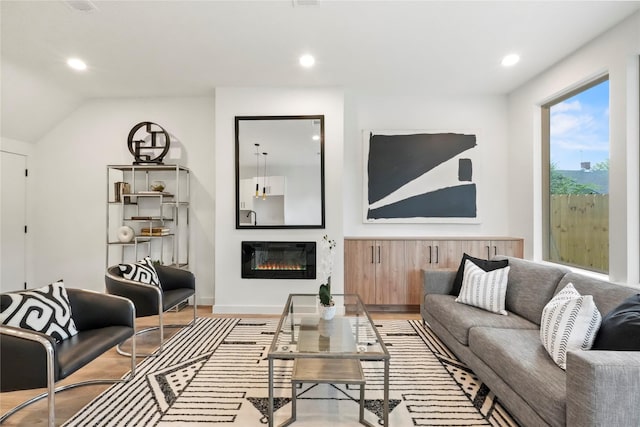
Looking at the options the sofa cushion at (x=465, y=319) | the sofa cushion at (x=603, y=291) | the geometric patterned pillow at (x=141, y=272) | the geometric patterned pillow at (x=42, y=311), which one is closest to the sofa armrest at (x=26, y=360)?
the geometric patterned pillow at (x=42, y=311)

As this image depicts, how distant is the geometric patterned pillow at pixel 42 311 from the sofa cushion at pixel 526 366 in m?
2.69

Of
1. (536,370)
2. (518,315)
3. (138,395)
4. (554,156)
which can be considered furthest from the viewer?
(554,156)

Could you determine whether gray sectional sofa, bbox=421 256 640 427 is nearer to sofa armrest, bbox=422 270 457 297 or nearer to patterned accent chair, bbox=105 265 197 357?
sofa armrest, bbox=422 270 457 297

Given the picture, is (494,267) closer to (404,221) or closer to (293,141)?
(404,221)

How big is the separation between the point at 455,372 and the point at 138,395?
2252mm

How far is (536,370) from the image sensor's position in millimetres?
1683

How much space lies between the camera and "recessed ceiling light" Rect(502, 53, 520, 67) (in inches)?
127

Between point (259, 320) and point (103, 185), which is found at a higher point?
point (103, 185)

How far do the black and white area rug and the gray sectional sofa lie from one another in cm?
18

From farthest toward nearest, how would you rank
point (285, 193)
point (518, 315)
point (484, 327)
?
point (285, 193)
point (518, 315)
point (484, 327)

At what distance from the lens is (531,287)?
261 centimetres

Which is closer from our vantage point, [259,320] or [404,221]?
[259,320]

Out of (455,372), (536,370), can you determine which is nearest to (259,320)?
(455,372)

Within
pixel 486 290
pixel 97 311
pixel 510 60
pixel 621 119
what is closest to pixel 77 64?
pixel 97 311
